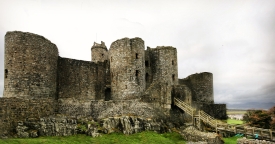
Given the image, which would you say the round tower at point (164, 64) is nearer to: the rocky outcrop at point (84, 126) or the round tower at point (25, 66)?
the rocky outcrop at point (84, 126)

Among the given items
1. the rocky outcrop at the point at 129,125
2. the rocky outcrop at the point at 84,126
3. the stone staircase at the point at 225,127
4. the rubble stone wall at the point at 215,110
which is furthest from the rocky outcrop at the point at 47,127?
the rubble stone wall at the point at 215,110

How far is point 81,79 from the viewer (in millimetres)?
27344

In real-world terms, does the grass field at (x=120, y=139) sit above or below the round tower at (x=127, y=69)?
below

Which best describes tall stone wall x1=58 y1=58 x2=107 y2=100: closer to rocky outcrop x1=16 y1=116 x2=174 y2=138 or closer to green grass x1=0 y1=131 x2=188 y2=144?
rocky outcrop x1=16 y1=116 x2=174 y2=138

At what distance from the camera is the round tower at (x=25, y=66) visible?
21.3 metres

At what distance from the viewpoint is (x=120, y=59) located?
26156mm

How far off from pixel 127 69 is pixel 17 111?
39.6 ft

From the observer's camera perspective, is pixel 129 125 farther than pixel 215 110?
No

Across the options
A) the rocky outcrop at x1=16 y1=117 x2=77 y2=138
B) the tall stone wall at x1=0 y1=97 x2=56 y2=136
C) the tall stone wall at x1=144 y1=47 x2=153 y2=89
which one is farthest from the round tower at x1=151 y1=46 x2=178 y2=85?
the tall stone wall at x1=0 y1=97 x2=56 y2=136

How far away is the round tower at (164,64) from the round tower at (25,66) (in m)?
13.7

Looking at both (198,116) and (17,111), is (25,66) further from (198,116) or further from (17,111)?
(198,116)

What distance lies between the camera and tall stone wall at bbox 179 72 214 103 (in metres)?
40.2

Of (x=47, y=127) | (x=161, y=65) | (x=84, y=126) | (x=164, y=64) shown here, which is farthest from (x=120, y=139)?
(x=164, y=64)

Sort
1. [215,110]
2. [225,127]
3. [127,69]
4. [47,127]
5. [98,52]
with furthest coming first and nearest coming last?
[98,52]
[215,110]
[127,69]
[225,127]
[47,127]
